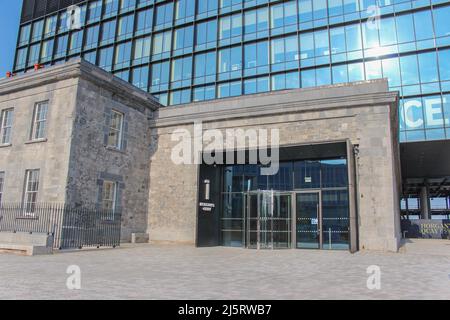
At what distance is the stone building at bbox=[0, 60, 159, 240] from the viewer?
16078mm

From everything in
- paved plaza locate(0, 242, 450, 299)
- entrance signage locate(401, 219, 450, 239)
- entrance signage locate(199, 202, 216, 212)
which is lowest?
paved plaza locate(0, 242, 450, 299)

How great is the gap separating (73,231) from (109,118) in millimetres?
5958

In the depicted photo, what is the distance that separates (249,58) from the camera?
36.7 m

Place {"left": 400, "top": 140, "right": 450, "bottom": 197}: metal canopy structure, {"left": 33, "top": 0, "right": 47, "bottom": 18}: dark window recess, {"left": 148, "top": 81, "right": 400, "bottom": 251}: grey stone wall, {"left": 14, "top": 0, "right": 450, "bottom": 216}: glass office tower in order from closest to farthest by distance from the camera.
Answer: {"left": 148, "top": 81, "right": 400, "bottom": 251}: grey stone wall, {"left": 14, "top": 0, "right": 450, "bottom": 216}: glass office tower, {"left": 400, "top": 140, "right": 450, "bottom": 197}: metal canopy structure, {"left": 33, "top": 0, "right": 47, "bottom": 18}: dark window recess

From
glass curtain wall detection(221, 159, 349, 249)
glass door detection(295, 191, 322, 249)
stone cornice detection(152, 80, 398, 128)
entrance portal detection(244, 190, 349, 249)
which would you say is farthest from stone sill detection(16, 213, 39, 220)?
glass door detection(295, 191, 322, 249)

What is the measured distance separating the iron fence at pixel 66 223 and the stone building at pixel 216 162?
0.52 m

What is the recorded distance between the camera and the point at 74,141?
16000 millimetres

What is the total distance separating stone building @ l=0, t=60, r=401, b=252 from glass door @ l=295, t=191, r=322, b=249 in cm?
5

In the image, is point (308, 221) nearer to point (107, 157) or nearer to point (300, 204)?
point (300, 204)

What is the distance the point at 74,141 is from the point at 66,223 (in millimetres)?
3608

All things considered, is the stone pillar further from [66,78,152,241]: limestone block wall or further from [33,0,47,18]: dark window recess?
[33,0,47,18]: dark window recess

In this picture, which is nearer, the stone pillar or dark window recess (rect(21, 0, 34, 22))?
the stone pillar

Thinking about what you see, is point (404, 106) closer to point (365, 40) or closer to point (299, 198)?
point (365, 40)
